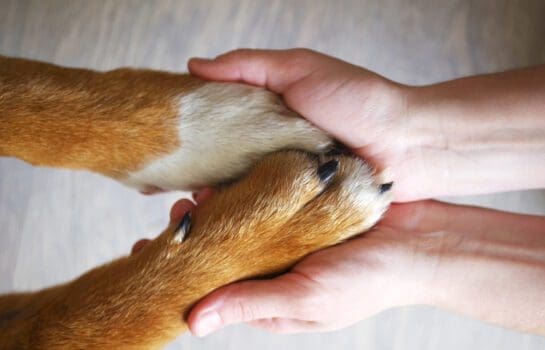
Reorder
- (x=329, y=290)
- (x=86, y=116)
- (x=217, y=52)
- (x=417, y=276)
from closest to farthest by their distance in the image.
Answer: (x=86, y=116) → (x=329, y=290) → (x=417, y=276) → (x=217, y=52)

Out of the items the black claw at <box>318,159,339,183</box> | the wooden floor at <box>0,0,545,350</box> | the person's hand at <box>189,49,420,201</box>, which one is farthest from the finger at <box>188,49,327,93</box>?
the wooden floor at <box>0,0,545,350</box>

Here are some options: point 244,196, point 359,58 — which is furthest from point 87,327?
point 359,58

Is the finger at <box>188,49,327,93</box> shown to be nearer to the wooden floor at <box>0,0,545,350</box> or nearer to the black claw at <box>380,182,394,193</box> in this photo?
the black claw at <box>380,182,394,193</box>

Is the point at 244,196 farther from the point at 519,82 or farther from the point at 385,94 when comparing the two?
the point at 519,82

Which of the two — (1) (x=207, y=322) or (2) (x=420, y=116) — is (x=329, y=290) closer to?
(1) (x=207, y=322)

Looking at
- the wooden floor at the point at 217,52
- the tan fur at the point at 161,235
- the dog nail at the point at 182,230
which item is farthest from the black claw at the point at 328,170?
the wooden floor at the point at 217,52

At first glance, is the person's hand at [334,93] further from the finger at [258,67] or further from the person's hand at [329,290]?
the person's hand at [329,290]

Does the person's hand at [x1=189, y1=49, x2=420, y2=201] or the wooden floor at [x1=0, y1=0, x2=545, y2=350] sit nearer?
the person's hand at [x1=189, y1=49, x2=420, y2=201]

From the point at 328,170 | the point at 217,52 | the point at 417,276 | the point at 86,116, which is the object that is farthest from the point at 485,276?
the point at 217,52
